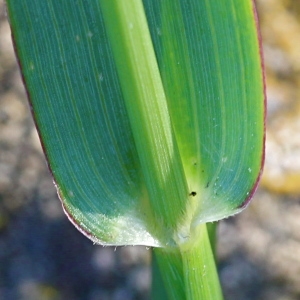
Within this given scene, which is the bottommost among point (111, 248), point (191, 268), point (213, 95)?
point (111, 248)

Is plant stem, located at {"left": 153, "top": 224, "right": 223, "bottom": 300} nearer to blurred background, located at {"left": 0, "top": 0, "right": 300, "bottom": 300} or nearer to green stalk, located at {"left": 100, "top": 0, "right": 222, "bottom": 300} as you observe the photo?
green stalk, located at {"left": 100, "top": 0, "right": 222, "bottom": 300}

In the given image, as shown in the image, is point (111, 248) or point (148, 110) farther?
point (111, 248)

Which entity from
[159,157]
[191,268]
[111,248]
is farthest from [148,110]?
[111,248]

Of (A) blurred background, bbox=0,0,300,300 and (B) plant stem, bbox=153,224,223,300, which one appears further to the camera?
(A) blurred background, bbox=0,0,300,300

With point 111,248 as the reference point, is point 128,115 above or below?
above

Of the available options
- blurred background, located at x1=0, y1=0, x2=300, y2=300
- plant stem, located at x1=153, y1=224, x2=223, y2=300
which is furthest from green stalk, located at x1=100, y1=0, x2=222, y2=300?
blurred background, located at x1=0, y1=0, x2=300, y2=300

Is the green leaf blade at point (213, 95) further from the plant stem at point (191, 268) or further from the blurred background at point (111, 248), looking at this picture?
the blurred background at point (111, 248)

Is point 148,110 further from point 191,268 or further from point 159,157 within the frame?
point 191,268
